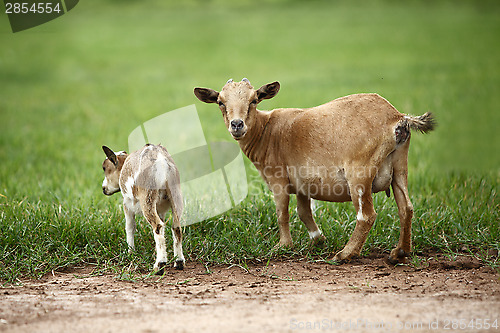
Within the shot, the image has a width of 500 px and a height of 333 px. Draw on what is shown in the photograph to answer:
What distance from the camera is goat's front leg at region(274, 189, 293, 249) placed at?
643 cm

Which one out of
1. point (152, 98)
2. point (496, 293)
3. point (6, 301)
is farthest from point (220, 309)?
point (152, 98)

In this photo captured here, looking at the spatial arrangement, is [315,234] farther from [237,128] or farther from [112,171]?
[112,171]

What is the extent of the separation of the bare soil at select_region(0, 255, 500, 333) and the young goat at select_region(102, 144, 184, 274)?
34 cm

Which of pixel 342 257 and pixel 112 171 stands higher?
pixel 112 171

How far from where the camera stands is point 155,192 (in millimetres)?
5855

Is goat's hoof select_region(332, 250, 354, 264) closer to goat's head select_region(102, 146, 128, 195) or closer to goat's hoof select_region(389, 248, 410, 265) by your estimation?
goat's hoof select_region(389, 248, 410, 265)

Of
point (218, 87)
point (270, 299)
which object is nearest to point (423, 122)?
point (270, 299)

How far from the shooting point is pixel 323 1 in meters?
37.5

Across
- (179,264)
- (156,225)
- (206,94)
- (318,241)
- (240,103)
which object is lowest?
(318,241)

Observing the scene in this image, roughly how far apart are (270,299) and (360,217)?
53.3 inches

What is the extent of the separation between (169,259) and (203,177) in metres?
2.87

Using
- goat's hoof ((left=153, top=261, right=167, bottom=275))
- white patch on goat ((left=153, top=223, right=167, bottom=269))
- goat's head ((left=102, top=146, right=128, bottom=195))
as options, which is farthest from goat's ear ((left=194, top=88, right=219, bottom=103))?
goat's hoof ((left=153, top=261, right=167, bottom=275))

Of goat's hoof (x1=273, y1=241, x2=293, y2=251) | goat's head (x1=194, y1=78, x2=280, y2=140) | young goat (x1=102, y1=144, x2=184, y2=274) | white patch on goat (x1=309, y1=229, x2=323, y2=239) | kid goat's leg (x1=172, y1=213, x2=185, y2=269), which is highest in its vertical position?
goat's head (x1=194, y1=78, x2=280, y2=140)

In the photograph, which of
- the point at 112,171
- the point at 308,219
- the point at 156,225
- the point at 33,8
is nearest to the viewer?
the point at 156,225
